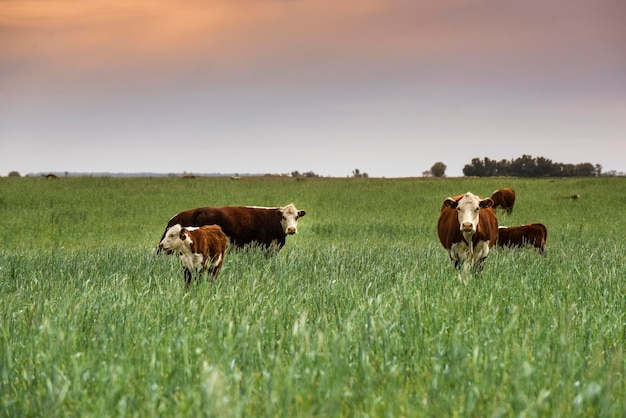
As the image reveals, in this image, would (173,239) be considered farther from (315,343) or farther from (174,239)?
(315,343)

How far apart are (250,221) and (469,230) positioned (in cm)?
541

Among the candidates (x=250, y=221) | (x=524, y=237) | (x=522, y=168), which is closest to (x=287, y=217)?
(x=250, y=221)

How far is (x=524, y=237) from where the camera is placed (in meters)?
14.0

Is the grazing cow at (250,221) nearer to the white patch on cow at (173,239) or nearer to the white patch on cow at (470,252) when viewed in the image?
the white patch on cow at (470,252)

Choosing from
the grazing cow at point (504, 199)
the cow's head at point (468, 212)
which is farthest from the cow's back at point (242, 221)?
the grazing cow at point (504, 199)

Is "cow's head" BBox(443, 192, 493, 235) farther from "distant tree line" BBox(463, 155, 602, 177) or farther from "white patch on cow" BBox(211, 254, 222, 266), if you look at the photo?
"distant tree line" BBox(463, 155, 602, 177)

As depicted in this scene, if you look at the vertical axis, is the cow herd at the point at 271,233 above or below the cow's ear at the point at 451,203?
below

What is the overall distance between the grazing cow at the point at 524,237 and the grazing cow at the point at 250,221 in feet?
15.3

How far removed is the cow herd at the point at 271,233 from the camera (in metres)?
8.73

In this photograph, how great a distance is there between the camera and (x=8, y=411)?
379 cm

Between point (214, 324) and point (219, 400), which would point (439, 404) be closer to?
point (219, 400)

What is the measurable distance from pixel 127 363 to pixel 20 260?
7720 mm

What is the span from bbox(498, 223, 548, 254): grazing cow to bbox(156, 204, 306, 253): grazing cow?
468cm

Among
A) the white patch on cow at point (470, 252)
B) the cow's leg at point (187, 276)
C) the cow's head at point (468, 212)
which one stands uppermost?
the cow's head at point (468, 212)
